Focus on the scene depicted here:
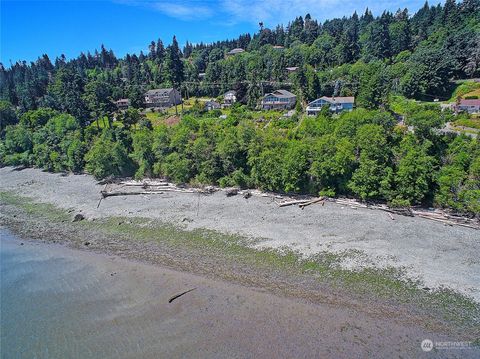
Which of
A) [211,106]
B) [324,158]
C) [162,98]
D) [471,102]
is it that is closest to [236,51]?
[162,98]

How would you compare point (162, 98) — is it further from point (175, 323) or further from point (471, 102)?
point (175, 323)

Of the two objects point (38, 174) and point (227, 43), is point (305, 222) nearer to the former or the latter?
point (38, 174)

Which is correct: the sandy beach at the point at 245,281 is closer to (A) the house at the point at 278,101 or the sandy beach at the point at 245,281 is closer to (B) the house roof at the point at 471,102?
(B) the house roof at the point at 471,102

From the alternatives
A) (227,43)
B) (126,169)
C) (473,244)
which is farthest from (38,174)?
(227,43)

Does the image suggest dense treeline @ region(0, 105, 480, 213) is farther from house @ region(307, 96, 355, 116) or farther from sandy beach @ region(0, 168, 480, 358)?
house @ region(307, 96, 355, 116)

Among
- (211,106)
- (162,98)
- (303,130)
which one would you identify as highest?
(162,98)
